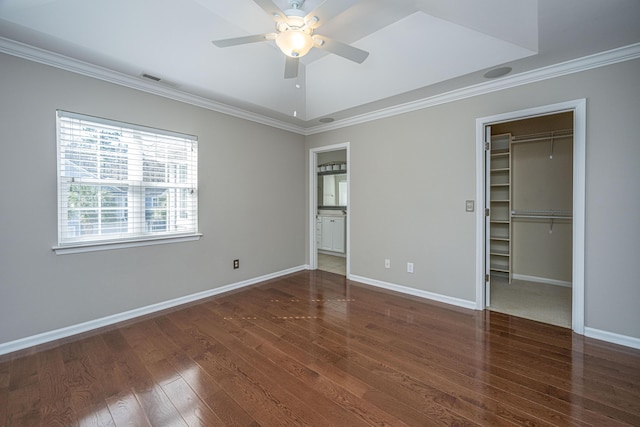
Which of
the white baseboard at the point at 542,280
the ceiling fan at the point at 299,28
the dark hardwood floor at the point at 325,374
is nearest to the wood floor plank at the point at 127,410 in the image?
the dark hardwood floor at the point at 325,374

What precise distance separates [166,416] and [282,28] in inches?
102

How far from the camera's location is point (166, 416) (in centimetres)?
157

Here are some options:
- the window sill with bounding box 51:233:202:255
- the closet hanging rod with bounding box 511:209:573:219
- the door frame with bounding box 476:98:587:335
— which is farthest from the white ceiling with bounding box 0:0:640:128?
the closet hanging rod with bounding box 511:209:573:219

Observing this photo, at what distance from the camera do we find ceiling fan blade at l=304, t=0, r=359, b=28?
1712mm

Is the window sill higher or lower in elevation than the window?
lower

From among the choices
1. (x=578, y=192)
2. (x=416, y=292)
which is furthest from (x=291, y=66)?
(x=416, y=292)

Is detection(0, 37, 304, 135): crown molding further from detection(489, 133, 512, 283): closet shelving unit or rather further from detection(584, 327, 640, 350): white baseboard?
detection(584, 327, 640, 350): white baseboard

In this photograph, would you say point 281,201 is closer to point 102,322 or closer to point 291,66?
point 291,66

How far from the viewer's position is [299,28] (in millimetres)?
1887

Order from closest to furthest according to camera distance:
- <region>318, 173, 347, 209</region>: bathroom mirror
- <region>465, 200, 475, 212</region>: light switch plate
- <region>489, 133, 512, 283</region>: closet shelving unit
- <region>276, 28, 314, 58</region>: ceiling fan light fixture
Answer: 1. <region>276, 28, 314, 58</region>: ceiling fan light fixture
2. <region>465, 200, 475, 212</region>: light switch plate
3. <region>489, 133, 512, 283</region>: closet shelving unit
4. <region>318, 173, 347, 209</region>: bathroom mirror

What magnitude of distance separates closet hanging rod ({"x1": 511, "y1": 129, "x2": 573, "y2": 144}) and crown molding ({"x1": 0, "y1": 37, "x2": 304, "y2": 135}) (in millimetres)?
3907

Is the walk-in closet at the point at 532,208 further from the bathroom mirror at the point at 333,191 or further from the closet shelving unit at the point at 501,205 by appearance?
the bathroom mirror at the point at 333,191

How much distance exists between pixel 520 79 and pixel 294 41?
92.3 inches

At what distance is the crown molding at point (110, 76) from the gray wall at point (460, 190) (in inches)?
65.2
